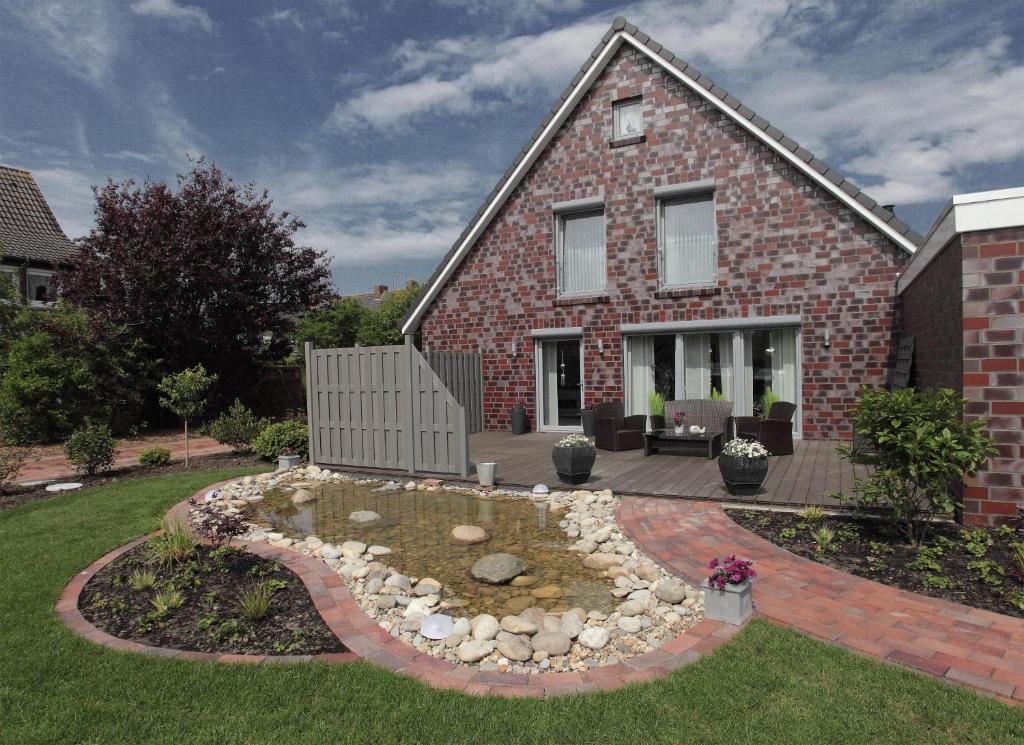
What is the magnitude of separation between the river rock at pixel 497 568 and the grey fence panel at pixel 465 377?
28.8ft

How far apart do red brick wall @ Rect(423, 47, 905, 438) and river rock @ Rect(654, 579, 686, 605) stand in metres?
8.30

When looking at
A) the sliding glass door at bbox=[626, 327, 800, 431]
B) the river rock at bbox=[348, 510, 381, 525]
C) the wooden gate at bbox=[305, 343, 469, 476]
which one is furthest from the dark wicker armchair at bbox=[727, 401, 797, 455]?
the river rock at bbox=[348, 510, 381, 525]

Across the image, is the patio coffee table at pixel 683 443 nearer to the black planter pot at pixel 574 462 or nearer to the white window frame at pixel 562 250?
the black planter pot at pixel 574 462

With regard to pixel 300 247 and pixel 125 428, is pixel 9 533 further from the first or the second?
pixel 300 247

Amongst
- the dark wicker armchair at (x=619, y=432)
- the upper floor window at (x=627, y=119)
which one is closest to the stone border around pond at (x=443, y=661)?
the dark wicker armchair at (x=619, y=432)

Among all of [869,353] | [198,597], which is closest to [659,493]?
[198,597]

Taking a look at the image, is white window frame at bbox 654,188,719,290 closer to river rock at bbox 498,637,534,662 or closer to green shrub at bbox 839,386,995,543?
green shrub at bbox 839,386,995,543

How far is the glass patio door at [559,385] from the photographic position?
13.8 meters

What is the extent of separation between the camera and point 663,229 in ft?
41.8

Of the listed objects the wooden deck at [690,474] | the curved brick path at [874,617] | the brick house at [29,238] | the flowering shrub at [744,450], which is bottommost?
the curved brick path at [874,617]

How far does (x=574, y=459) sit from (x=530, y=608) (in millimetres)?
3595

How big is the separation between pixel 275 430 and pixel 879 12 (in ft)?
43.0

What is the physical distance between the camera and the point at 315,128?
46.5 feet

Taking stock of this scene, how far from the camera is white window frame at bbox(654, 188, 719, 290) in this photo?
12219 millimetres
